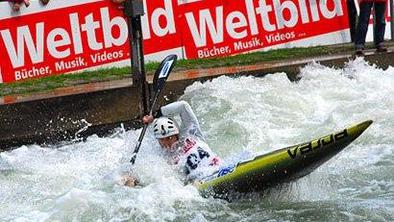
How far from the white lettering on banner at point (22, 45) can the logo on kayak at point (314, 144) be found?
5276 millimetres

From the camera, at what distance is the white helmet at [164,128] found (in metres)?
8.45

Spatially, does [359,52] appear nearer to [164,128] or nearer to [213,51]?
[213,51]

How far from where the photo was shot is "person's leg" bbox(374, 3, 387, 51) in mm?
13078

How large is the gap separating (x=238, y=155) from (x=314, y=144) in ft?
3.25

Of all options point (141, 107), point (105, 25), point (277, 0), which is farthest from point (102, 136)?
point (277, 0)

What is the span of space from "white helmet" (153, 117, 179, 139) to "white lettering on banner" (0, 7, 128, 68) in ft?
13.2

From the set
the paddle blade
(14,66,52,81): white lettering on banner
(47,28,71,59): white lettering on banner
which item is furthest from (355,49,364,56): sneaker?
(14,66,52,81): white lettering on banner

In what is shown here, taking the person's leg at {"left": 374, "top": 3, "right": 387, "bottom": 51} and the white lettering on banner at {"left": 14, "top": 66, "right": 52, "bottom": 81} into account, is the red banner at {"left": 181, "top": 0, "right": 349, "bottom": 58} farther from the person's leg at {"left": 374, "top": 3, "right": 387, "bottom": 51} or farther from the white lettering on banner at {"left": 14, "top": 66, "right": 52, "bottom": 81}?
the white lettering on banner at {"left": 14, "top": 66, "right": 52, "bottom": 81}

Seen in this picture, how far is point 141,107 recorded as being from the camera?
1088cm

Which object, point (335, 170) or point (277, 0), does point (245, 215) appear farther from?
point (277, 0)

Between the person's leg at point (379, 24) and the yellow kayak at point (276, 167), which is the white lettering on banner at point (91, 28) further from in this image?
the yellow kayak at point (276, 167)

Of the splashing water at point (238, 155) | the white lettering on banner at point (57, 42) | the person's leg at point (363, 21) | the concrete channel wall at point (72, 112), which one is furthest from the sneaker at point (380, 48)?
the white lettering on banner at point (57, 42)

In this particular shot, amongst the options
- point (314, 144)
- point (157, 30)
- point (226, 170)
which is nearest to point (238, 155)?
Result: point (226, 170)

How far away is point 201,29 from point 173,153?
466 centimetres
